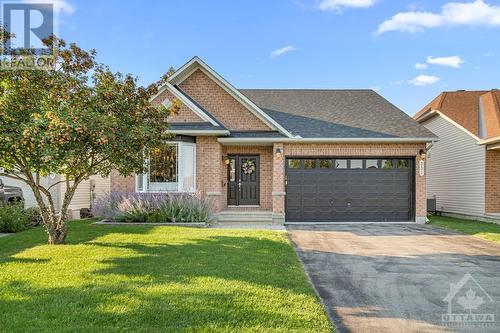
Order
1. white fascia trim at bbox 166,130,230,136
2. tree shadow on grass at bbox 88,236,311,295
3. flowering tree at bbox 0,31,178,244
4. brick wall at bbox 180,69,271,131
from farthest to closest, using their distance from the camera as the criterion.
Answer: brick wall at bbox 180,69,271,131 → white fascia trim at bbox 166,130,230,136 → flowering tree at bbox 0,31,178,244 → tree shadow on grass at bbox 88,236,311,295

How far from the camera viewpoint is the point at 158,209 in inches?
494

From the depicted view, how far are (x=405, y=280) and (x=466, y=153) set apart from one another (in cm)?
1362

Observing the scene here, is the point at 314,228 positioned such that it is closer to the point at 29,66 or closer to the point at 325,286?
the point at 325,286

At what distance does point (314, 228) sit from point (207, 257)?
676cm

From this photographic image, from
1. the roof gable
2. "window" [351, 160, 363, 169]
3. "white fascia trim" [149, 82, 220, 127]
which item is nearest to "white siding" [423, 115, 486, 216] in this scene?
the roof gable

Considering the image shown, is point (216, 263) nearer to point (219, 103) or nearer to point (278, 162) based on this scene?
point (278, 162)

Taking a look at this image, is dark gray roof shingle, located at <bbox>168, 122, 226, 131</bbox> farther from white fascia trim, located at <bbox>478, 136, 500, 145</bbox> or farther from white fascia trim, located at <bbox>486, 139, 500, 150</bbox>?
white fascia trim, located at <bbox>486, 139, 500, 150</bbox>

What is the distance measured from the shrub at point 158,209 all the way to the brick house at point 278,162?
0.87 meters

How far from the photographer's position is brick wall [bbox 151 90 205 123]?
13820 millimetres

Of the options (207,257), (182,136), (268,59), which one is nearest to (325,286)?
(207,257)

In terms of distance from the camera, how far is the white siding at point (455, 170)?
16.2 meters

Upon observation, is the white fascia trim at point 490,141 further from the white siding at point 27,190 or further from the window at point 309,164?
the white siding at point 27,190

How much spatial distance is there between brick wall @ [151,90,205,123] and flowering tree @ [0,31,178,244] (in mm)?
5635

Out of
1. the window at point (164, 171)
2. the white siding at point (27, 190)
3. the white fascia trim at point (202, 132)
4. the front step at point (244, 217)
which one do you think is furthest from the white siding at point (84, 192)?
the front step at point (244, 217)
